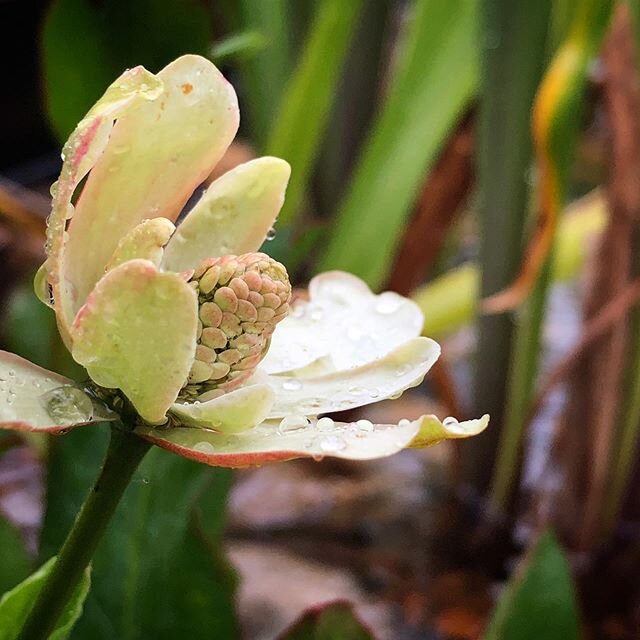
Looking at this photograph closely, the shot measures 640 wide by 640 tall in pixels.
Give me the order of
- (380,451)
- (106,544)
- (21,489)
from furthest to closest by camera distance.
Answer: (21,489)
(106,544)
(380,451)

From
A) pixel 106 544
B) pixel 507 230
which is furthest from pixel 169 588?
pixel 507 230

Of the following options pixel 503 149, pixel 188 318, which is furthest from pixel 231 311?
pixel 503 149

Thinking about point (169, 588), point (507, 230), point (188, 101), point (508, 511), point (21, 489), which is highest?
point (188, 101)

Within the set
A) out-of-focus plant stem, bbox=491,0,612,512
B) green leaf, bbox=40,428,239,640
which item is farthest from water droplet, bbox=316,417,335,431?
out-of-focus plant stem, bbox=491,0,612,512

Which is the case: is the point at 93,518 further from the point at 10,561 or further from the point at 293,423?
the point at 10,561

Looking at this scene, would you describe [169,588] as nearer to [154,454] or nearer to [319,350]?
[154,454]
